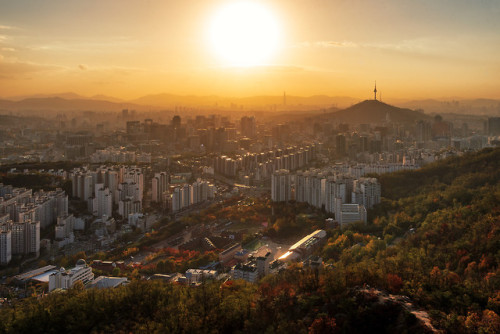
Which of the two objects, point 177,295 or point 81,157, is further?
point 81,157

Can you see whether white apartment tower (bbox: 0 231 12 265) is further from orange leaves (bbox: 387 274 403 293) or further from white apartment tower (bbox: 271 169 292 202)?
orange leaves (bbox: 387 274 403 293)

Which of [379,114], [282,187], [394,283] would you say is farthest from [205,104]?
[394,283]

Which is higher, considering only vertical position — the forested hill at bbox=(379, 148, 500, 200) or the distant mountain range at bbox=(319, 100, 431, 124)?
the distant mountain range at bbox=(319, 100, 431, 124)

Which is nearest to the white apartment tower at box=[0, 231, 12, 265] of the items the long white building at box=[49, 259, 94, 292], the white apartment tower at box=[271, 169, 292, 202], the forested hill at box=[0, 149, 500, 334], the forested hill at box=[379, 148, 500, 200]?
the long white building at box=[49, 259, 94, 292]

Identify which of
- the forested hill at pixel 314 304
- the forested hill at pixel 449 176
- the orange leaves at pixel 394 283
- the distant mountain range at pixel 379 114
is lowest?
the forested hill at pixel 314 304

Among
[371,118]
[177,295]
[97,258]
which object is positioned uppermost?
[371,118]

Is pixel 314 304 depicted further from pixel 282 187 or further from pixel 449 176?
pixel 449 176

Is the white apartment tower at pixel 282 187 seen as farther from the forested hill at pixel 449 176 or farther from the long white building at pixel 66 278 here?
the long white building at pixel 66 278

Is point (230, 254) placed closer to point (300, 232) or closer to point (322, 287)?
point (300, 232)

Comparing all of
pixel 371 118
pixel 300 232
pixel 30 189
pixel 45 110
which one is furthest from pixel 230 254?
pixel 45 110

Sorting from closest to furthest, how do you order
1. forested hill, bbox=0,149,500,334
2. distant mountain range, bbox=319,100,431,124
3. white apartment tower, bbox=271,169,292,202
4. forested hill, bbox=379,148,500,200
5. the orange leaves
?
forested hill, bbox=0,149,500,334 → the orange leaves → forested hill, bbox=379,148,500,200 → white apartment tower, bbox=271,169,292,202 → distant mountain range, bbox=319,100,431,124

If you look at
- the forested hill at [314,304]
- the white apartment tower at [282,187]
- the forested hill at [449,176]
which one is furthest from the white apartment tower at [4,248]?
the forested hill at [449,176]
